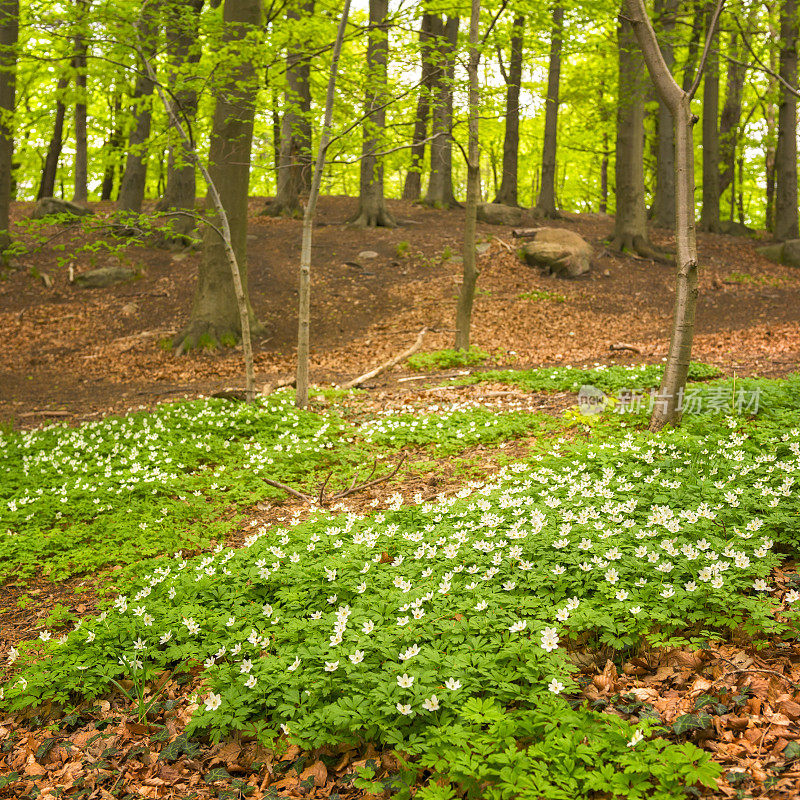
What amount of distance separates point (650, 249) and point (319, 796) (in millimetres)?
19374

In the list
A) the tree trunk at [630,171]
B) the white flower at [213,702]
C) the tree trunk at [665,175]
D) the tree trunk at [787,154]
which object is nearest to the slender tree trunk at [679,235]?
the white flower at [213,702]

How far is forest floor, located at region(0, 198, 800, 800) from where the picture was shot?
3.26 metres

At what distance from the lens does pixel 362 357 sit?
13.9 meters

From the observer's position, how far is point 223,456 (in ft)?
27.0

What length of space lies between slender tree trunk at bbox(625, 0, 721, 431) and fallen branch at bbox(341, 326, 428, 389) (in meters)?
5.79

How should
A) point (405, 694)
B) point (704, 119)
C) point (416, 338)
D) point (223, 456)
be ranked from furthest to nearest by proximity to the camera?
1. point (704, 119)
2. point (416, 338)
3. point (223, 456)
4. point (405, 694)

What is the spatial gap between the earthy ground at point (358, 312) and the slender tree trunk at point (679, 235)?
3.71 metres

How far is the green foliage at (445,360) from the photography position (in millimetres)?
12148

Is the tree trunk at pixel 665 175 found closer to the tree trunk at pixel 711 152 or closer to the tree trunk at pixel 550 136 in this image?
the tree trunk at pixel 711 152

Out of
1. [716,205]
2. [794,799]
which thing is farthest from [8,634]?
[716,205]

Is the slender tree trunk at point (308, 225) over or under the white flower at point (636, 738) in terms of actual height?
over

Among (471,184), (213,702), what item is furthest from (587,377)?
(213,702)

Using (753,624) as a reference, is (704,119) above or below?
above

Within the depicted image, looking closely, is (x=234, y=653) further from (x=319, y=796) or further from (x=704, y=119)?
(x=704, y=119)
